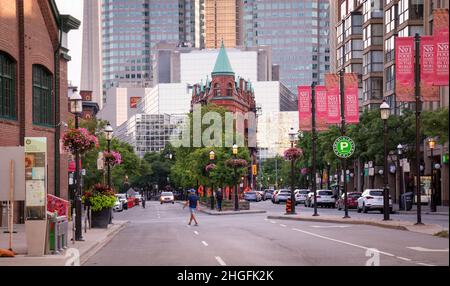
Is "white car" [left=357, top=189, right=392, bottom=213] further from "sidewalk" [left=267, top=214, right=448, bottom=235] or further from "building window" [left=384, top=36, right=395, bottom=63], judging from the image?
"building window" [left=384, top=36, right=395, bottom=63]

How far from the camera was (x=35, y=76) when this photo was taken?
43.2m

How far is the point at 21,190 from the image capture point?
21.5 metres

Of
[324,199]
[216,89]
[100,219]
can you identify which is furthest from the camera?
[216,89]

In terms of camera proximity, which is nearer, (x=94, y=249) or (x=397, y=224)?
(x=94, y=249)

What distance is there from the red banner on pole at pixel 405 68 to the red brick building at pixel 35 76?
17.5 meters

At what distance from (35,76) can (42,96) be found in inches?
65.5

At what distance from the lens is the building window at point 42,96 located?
142 ft

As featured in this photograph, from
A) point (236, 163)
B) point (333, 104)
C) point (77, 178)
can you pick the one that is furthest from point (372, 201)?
point (77, 178)

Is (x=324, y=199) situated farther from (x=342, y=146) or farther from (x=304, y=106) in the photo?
(x=342, y=146)

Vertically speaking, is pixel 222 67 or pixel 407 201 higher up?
pixel 222 67

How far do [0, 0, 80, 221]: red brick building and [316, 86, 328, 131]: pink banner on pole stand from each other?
48.4 feet

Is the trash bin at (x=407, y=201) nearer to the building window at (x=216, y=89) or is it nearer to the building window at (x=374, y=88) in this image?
the building window at (x=374, y=88)
